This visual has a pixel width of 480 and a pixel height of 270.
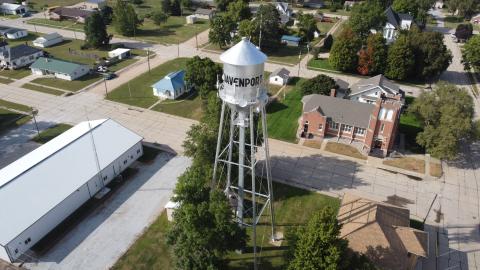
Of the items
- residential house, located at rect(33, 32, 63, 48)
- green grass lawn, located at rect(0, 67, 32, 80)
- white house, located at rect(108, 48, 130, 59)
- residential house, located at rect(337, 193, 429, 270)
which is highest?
residential house, located at rect(33, 32, 63, 48)

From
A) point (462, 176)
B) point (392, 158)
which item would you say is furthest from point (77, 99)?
point (462, 176)

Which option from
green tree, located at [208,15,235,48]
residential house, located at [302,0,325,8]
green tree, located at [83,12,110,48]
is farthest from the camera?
residential house, located at [302,0,325,8]

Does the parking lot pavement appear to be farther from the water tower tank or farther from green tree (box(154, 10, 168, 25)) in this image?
green tree (box(154, 10, 168, 25))

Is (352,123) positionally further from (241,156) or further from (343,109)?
(241,156)

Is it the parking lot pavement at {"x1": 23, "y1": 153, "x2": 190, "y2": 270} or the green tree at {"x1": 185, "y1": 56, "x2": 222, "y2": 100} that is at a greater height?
the green tree at {"x1": 185, "y1": 56, "x2": 222, "y2": 100}

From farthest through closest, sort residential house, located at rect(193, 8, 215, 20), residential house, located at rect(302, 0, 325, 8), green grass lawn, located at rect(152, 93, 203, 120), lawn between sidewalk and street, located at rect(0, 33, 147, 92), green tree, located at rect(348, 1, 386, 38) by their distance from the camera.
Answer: residential house, located at rect(302, 0, 325, 8), residential house, located at rect(193, 8, 215, 20), green tree, located at rect(348, 1, 386, 38), lawn between sidewalk and street, located at rect(0, 33, 147, 92), green grass lawn, located at rect(152, 93, 203, 120)

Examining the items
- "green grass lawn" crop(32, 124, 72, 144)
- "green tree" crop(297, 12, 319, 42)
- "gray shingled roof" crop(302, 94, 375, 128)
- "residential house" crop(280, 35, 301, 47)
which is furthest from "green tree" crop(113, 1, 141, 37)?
"gray shingled roof" crop(302, 94, 375, 128)
